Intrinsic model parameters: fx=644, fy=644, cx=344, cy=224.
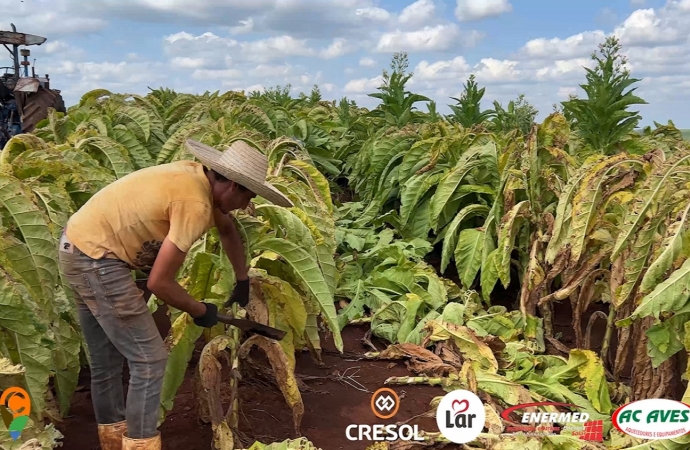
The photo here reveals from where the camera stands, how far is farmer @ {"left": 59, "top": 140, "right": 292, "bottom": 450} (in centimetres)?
204

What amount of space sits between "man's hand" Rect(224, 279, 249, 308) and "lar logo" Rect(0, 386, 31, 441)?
29.1 inches

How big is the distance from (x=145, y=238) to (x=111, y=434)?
2.60 feet

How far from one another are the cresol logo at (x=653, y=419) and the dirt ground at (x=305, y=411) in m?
0.68

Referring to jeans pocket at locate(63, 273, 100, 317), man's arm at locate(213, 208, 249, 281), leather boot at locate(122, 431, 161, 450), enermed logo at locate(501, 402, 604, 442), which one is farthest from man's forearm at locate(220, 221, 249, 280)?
enermed logo at locate(501, 402, 604, 442)

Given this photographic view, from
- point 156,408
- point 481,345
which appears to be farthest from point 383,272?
point 156,408

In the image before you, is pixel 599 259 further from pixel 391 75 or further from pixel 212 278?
pixel 391 75

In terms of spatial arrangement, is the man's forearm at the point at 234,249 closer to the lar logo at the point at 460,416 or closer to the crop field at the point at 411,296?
the crop field at the point at 411,296

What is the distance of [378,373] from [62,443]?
59.8 inches

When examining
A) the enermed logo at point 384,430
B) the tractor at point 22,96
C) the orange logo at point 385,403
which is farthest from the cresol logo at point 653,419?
the tractor at point 22,96

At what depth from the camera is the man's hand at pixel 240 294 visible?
2.40m

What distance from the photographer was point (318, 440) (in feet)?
8.63

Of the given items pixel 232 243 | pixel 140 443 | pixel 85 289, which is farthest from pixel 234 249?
pixel 140 443

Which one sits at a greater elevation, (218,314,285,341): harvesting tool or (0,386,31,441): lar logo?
(218,314,285,341): harvesting tool

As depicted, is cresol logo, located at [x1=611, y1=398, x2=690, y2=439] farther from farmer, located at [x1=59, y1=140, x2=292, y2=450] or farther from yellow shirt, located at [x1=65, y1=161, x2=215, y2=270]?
yellow shirt, located at [x1=65, y1=161, x2=215, y2=270]
